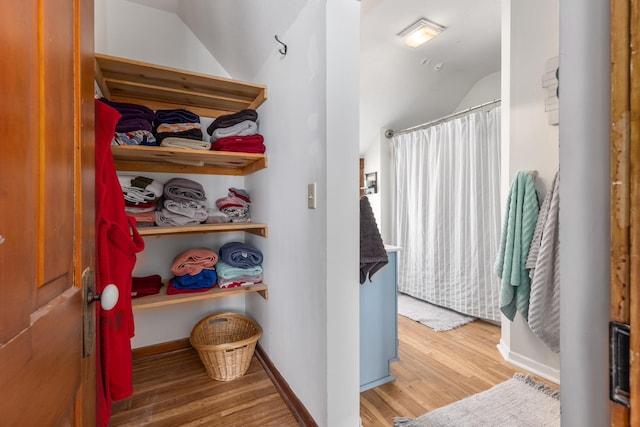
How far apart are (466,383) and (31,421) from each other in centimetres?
202

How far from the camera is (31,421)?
366 millimetres

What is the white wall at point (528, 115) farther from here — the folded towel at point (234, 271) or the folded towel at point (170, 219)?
the folded towel at point (170, 219)

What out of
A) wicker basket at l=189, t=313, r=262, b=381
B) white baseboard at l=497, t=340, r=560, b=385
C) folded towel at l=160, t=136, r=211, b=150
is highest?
folded towel at l=160, t=136, r=211, b=150

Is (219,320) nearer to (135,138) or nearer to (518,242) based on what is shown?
(135,138)

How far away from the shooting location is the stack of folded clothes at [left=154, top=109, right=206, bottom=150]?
5.59 feet

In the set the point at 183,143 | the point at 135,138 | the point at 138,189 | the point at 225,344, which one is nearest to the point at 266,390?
the point at 225,344

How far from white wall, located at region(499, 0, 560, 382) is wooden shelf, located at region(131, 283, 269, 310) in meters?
1.72

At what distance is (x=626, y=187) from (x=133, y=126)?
1.95 metres

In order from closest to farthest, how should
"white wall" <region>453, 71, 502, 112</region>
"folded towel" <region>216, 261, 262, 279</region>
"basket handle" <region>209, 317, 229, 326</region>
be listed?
1. "folded towel" <region>216, 261, 262, 279</region>
2. "basket handle" <region>209, 317, 229, 326</region>
3. "white wall" <region>453, 71, 502, 112</region>

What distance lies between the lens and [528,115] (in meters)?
1.90

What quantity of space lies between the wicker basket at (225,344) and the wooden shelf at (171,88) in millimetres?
1483

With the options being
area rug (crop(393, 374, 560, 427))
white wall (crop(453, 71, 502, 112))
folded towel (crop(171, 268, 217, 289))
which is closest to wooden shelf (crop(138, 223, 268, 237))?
folded towel (crop(171, 268, 217, 289))

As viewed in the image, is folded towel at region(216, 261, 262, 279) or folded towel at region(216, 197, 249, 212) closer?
folded towel at region(216, 261, 262, 279)

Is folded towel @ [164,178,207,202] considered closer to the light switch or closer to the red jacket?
the red jacket
